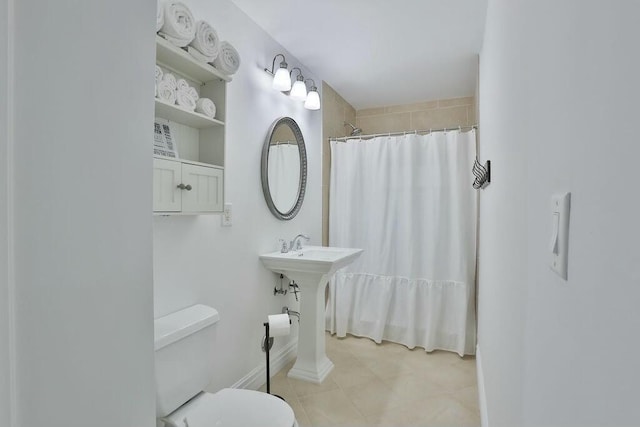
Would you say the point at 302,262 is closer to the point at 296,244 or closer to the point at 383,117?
the point at 296,244

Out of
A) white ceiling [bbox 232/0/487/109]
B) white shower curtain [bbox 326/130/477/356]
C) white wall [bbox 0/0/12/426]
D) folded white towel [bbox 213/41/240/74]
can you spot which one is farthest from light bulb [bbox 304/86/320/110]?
white wall [bbox 0/0/12/426]

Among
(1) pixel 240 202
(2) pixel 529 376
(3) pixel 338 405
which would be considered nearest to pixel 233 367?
(3) pixel 338 405

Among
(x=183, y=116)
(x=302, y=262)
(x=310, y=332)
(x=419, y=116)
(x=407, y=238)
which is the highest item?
(x=419, y=116)

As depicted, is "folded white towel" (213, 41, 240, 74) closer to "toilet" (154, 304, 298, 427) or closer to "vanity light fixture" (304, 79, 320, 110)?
"vanity light fixture" (304, 79, 320, 110)

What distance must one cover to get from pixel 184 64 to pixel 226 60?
0.23 m

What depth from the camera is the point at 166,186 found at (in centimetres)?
139

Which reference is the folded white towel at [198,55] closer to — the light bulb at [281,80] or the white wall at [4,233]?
the light bulb at [281,80]

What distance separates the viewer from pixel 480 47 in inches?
96.4

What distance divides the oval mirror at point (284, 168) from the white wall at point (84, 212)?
168 cm

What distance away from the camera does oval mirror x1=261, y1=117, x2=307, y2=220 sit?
7.66 ft

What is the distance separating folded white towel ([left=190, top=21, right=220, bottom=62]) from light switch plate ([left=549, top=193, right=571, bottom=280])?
155 cm

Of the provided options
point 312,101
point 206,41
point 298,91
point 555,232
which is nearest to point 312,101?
point 312,101

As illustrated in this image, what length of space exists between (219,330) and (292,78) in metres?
1.96

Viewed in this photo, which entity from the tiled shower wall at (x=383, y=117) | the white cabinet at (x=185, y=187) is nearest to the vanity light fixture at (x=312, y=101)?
the tiled shower wall at (x=383, y=117)
